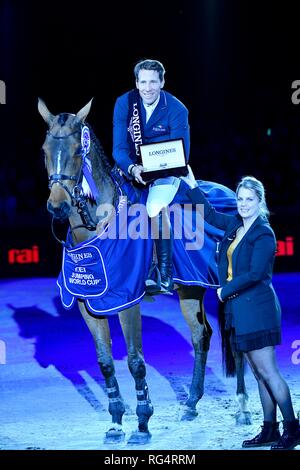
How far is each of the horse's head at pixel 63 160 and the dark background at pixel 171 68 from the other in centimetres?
938

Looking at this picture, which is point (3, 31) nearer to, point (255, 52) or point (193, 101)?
point (193, 101)

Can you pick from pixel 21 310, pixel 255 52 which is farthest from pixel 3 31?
pixel 21 310

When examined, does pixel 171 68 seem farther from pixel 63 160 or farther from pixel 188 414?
pixel 63 160

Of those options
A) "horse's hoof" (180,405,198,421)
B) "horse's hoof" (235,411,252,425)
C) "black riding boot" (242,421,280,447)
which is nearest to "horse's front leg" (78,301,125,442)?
"horse's hoof" (180,405,198,421)

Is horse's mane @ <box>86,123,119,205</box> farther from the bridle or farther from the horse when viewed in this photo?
the bridle

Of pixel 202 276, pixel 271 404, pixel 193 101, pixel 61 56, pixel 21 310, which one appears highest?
pixel 61 56

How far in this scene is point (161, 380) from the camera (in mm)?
7062

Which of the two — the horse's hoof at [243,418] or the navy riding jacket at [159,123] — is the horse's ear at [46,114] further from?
the horse's hoof at [243,418]

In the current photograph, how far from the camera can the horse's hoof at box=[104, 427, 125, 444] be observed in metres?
5.44

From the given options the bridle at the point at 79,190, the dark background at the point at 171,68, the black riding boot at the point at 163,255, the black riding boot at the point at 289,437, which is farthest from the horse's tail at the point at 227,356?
the dark background at the point at 171,68

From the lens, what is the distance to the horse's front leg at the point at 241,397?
582cm

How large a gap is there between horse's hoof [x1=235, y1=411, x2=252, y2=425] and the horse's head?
1984 mm

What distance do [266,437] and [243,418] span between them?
672 millimetres
